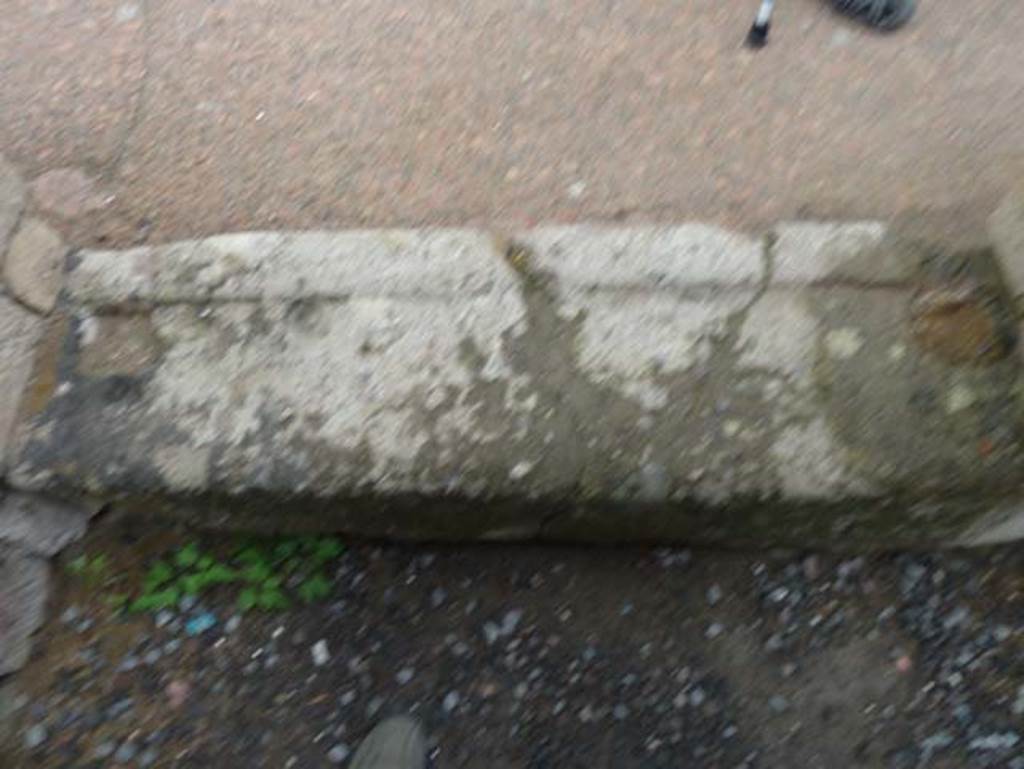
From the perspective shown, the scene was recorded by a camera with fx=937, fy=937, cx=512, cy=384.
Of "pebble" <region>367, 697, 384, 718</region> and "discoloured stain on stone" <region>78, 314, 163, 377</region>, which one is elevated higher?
"discoloured stain on stone" <region>78, 314, 163, 377</region>

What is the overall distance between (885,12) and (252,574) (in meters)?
2.19

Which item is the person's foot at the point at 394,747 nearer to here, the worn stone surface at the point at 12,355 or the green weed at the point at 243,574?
the green weed at the point at 243,574

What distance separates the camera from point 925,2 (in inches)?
104

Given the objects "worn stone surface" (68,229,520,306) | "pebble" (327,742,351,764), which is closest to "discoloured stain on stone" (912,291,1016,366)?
"worn stone surface" (68,229,520,306)

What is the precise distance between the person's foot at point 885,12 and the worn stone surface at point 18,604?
2.48 meters

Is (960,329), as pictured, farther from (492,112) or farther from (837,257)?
(492,112)

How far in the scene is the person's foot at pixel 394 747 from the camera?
1.81m

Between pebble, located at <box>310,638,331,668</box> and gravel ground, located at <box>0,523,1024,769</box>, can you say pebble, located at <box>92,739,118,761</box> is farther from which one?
pebble, located at <box>310,638,331,668</box>

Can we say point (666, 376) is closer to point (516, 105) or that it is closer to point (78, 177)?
point (516, 105)

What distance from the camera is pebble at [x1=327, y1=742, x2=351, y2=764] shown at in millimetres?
1869

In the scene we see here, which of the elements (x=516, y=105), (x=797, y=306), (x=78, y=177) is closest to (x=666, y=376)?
(x=797, y=306)

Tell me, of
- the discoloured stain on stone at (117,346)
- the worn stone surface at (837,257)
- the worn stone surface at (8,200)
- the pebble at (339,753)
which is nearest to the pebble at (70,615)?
the discoloured stain on stone at (117,346)

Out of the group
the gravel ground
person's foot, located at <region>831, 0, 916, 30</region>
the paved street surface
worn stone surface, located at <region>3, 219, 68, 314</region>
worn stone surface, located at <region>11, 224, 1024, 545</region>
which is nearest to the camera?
worn stone surface, located at <region>11, 224, 1024, 545</region>

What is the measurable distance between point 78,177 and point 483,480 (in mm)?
1391
